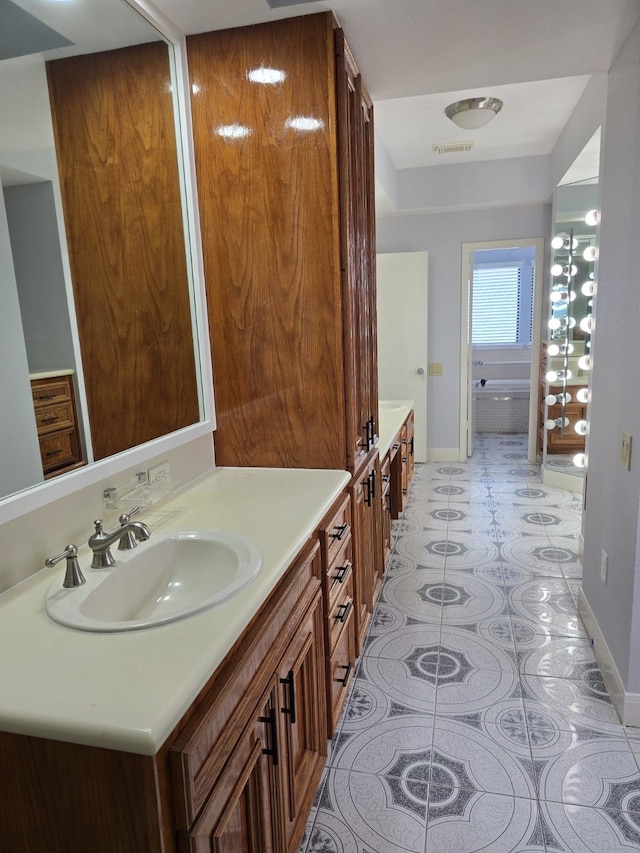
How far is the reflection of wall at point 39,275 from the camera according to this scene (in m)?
1.21

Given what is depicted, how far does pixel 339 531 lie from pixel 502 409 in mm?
5525

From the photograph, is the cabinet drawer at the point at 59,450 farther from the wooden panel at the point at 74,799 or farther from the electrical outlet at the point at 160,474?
the wooden panel at the point at 74,799

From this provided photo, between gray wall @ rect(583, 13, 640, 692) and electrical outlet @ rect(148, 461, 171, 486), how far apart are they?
4.91 feet

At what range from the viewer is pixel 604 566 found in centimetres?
217

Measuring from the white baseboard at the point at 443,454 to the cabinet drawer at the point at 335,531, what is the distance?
143 inches

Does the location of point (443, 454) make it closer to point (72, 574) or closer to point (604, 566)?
point (604, 566)

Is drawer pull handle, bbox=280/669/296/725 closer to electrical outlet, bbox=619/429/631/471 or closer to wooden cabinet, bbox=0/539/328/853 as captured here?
wooden cabinet, bbox=0/539/328/853

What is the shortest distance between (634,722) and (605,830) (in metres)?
0.49

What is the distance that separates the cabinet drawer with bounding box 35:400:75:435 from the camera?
1.27 m

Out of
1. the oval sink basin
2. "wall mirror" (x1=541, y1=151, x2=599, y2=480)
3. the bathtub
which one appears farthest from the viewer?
the bathtub

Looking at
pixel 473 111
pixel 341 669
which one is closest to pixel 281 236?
pixel 341 669

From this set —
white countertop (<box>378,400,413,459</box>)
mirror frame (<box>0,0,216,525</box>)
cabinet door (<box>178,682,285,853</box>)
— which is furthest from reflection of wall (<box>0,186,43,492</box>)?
white countertop (<box>378,400,413,459</box>)

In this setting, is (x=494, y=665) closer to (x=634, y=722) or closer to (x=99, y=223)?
(x=634, y=722)

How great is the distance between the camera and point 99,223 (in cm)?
152
